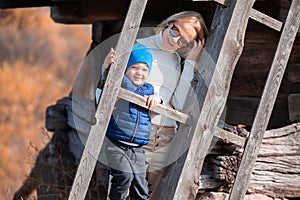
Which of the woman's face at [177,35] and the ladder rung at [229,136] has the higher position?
the woman's face at [177,35]

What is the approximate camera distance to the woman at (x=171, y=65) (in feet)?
14.4

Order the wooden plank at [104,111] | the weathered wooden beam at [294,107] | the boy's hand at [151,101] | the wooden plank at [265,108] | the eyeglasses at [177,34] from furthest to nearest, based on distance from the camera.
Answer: the weathered wooden beam at [294,107], the wooden plank at [265,108], the eyeglasses at [177,34], the boy's hand at [151,101], the wooden plank at [104,111]

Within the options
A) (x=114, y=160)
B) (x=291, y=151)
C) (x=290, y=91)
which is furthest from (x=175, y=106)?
(x=290, y=91)

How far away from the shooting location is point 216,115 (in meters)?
4.47

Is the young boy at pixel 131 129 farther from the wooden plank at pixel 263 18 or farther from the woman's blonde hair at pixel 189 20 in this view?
the wooden plank at pixel 263 18

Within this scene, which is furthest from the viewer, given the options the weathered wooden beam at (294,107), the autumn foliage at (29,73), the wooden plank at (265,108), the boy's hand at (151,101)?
the autumn foliage at (29,73)

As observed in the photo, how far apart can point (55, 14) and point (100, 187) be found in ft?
7.27

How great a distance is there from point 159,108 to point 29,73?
9.91 metres

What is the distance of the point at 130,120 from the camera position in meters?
4.15

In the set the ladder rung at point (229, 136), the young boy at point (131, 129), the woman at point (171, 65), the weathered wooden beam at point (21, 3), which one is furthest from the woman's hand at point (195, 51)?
the weathered wooden beam at point (21, 3)

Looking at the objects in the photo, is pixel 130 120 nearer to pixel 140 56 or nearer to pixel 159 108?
pixel 159 108

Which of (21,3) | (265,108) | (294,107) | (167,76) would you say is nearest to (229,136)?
(265,108)

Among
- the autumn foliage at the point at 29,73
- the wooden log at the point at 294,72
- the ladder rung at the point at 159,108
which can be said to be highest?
the wooden log at the point at 294,72

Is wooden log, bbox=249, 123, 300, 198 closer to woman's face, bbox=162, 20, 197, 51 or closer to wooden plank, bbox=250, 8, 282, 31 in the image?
wooden plank, bbox=250, 8, 282, 31
